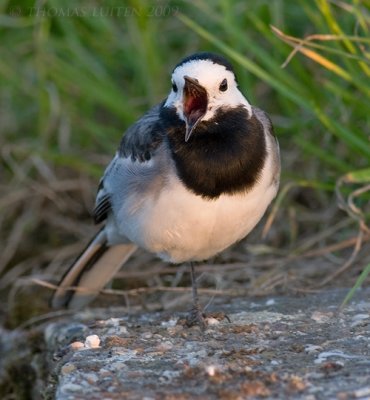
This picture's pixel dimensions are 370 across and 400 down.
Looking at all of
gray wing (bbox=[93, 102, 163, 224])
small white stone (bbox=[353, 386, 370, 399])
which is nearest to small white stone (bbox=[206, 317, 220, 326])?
gray wing (bbox=[93, 102, 163, 224])

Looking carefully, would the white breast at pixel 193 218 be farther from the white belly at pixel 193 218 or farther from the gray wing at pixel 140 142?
the gray wing at pixel 140 142

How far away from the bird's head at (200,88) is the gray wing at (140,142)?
0.17 meters

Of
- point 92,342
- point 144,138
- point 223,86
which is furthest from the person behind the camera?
point 144,138

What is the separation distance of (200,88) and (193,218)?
500 mm

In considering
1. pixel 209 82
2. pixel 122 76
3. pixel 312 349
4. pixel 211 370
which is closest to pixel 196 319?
pixel 312 349

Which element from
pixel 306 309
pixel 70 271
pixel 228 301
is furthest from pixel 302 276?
pixel 70 271

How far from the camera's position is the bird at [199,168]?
383cm

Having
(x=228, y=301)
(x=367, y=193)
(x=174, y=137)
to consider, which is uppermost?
(x=174, y=137)

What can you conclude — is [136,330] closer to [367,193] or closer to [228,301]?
[228,301]

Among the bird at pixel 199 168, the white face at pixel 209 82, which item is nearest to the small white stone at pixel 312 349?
the bird at pixel 199 168

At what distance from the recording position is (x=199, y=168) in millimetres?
3838

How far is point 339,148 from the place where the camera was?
5473 mm

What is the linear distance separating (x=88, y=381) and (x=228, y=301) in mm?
1537

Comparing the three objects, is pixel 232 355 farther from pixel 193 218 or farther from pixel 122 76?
pixel 122 76
